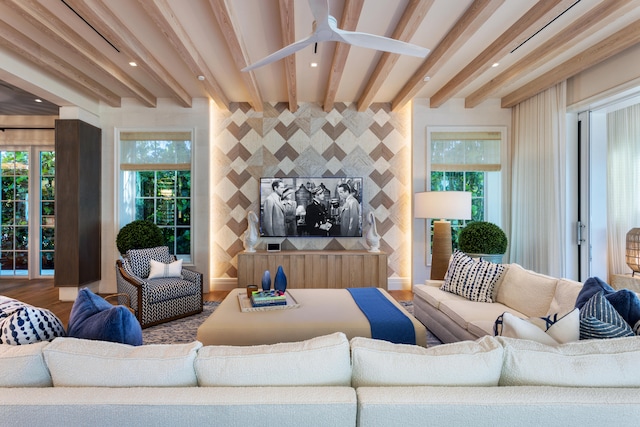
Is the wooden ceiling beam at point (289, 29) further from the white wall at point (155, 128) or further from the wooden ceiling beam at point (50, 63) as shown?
the wooden ceiling beam at point (50, 63)

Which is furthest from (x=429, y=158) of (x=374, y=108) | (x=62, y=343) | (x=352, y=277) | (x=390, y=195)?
(x=62, y=343)

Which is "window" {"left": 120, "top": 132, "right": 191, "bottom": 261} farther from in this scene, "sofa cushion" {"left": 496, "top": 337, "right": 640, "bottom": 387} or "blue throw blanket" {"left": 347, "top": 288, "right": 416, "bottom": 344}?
"sofa cushion" {"left": 496, "top": 337, "right": 640, "bottom": 387}

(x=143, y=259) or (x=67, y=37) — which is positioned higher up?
(x=67, y=37)

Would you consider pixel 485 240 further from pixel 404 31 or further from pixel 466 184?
pixel 404 31

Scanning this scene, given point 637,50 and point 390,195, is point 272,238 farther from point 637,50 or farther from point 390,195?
point 637,50

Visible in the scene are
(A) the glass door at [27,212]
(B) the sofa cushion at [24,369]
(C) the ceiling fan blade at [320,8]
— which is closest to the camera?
(B) the sofa cushion at [24,369]

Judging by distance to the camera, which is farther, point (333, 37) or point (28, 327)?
point (333, 37)

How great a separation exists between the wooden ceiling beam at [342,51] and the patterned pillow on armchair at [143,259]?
9.16 ft

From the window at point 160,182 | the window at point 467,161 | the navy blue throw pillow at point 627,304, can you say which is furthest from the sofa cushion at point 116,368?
the window at point 467,161

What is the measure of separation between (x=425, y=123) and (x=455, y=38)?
80.3 inches

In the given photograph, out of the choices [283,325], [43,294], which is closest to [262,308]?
[283,325]

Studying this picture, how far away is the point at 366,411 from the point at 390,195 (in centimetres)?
432

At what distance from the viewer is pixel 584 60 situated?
3369 millimetres

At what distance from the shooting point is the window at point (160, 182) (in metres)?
4.91
